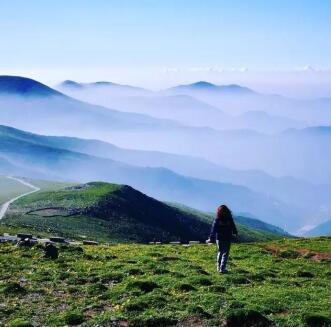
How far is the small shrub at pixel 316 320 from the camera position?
2126 cm

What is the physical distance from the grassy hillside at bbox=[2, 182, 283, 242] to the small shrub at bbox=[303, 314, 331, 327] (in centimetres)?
8814

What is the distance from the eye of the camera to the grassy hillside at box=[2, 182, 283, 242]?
4744 inches

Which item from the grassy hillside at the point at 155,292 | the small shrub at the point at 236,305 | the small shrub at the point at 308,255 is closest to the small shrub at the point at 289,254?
the small shrub at the point at 308,255

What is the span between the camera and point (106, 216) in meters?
146

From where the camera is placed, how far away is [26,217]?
121000 millimetres

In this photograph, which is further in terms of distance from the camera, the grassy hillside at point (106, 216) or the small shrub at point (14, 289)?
the grassy hillside at point (106, 216)

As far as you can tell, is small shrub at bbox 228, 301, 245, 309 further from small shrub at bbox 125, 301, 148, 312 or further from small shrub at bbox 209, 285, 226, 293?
small shrub at bbox 125, 301, 148, 312

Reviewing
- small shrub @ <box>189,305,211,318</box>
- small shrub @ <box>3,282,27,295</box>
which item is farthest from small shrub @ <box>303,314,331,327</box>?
small shrub @ <box>3,282,27,295</box>

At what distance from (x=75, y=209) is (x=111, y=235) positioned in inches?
1006

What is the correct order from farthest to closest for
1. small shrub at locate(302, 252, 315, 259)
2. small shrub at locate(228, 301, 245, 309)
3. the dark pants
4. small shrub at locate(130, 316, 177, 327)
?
small shrub at locate(302, 252, 315, 259), the dark pants, small shrub at locate(228, 301, 245, 309), small shrub at locate(130, 316, 177, 327)

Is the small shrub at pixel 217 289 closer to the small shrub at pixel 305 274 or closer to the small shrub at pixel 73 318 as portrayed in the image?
the small shrub at pixel 73 318

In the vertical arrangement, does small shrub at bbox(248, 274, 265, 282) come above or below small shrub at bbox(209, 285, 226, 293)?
above

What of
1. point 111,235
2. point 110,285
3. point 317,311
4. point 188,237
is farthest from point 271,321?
point 188,237

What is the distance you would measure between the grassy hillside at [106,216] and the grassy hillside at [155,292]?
73.4m
